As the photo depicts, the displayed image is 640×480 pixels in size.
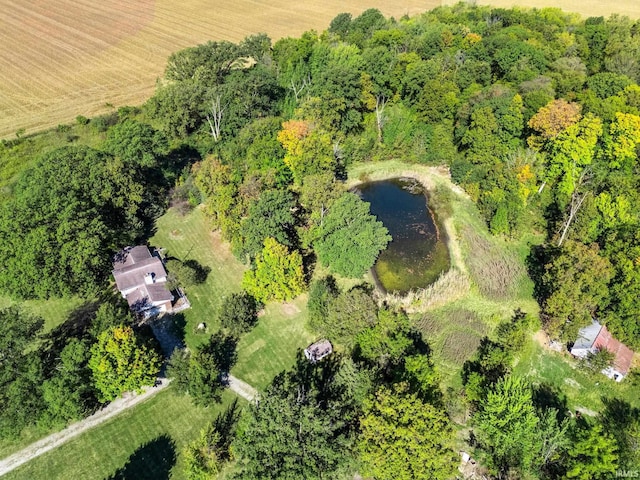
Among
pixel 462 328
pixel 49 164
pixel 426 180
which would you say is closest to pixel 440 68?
pixel 426 180

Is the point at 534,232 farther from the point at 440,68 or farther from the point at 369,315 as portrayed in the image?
the point at 440,68

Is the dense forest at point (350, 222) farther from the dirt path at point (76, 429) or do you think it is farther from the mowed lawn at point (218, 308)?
the mowed lawn at point (218, 308)

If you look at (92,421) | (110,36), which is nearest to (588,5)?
(110,36)

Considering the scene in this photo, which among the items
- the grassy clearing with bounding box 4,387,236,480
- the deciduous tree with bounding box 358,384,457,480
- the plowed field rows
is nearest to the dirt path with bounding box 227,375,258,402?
the grassy clearing with bounding box 4,387,236,480

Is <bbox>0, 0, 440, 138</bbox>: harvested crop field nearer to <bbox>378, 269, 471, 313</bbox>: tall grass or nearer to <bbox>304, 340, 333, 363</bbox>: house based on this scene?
<bbox>304, 340, 333, 363</bbox>: house

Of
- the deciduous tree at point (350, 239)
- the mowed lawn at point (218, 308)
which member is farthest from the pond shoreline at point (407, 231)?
the mowed lawn at point (218, 308)

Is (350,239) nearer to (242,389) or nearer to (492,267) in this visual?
(492,267)
